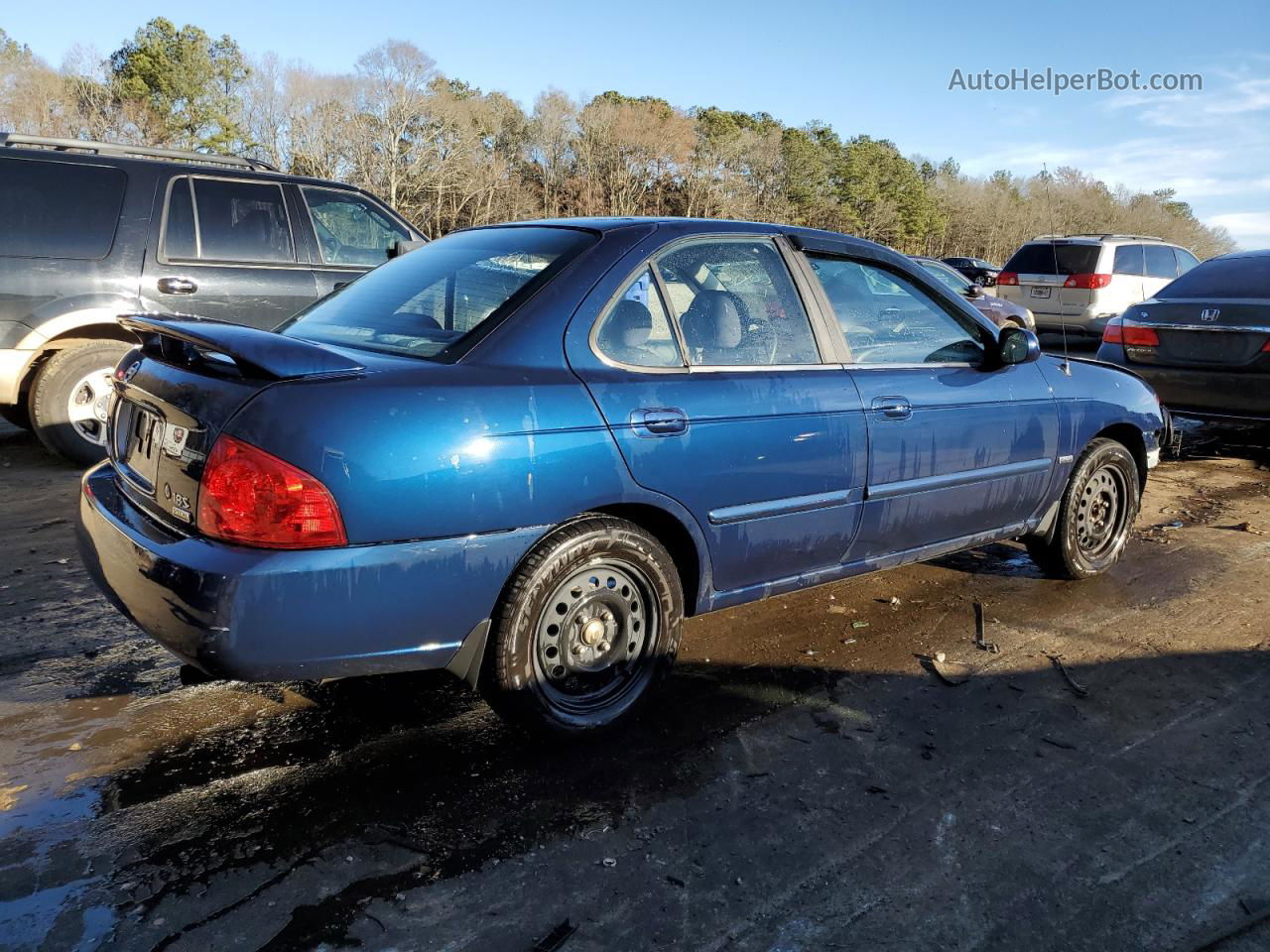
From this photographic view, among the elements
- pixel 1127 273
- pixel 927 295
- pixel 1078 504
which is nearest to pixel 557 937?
pixel 927 295

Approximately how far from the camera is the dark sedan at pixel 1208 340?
23.0ft

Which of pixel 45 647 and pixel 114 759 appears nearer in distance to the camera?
pixel 114 759

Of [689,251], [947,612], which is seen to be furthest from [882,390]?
[947,612]

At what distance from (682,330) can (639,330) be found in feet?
0.64

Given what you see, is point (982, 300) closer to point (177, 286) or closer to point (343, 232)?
point (343, 232)

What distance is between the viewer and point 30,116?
36.4 m

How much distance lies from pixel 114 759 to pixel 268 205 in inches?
202

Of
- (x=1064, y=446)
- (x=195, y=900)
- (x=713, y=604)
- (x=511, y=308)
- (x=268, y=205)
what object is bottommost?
(x=195, y=900)

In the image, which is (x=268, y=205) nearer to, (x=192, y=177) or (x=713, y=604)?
(x=192, y=177)

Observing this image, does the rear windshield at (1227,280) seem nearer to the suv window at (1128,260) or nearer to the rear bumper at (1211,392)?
the rear bumper at (1211,392)

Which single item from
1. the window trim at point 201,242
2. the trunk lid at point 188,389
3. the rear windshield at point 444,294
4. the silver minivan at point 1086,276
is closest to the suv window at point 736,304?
the rear windshield at point 444,294

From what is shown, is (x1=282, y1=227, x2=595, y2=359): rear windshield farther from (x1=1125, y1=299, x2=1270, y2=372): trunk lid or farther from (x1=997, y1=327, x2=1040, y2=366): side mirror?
(x1=1125, y1=299, x2=1270, y2=372): trunk lid

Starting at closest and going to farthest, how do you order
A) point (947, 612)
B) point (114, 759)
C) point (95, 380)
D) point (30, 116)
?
point (114, 759), point (947, 612), point (95, 380), point (30, 116)

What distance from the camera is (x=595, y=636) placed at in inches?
121
